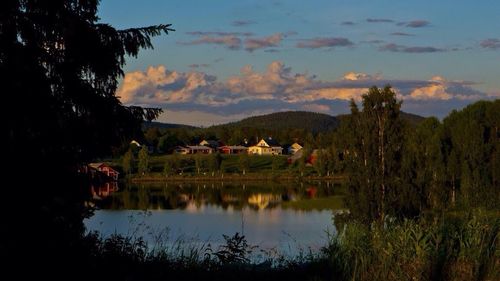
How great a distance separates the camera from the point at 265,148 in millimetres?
146375

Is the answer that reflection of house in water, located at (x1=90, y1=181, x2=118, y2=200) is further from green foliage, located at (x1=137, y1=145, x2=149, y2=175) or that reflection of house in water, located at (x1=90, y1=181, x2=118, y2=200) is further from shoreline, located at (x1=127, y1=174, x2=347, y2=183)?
shoreline, located at (x1=127, y1=174, x2=347, y2=183)

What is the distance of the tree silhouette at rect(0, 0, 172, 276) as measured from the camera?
5711 mm

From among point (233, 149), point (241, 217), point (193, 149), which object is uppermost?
point (193, 149)

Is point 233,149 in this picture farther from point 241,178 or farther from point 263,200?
point 263,200

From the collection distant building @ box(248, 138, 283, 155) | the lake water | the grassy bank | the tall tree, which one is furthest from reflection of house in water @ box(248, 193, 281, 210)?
distant building @ box(248, 138, 283, 155)

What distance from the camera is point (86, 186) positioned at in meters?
6.68

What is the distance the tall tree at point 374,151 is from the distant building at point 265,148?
107 metres

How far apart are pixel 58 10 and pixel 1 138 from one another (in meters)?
1.91

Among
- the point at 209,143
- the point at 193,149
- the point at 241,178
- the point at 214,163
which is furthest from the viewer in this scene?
the point at 209,143

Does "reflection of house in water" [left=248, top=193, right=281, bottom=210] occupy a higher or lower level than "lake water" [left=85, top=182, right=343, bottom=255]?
lower

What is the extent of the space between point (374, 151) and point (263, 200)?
937 inches

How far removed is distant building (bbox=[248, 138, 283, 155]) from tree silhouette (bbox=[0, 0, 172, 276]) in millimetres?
135324

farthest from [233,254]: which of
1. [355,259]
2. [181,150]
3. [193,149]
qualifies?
[193,149]

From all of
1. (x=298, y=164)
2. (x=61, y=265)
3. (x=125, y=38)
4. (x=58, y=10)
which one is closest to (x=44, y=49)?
(x=58, y=10)
